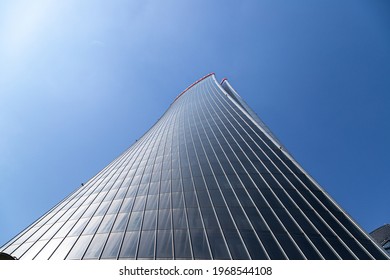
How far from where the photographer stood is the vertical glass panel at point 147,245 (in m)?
13.4

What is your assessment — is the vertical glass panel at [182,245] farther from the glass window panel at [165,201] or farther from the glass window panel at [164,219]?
the glass window panel at [165,201]

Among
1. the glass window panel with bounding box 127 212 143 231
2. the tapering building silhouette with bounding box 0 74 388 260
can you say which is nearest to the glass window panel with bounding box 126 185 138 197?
the tapering building silhouette with bounding box 0 74 388 260

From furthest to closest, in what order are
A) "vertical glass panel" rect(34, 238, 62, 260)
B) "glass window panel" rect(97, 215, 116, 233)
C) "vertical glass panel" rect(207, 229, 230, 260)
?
"glass window panel" rect(97, 215, 116, 233) → "vertical glass panel" rect(34, 238, 62, 260) → "vertical glass panel" rect(207, 229, 230, 260)

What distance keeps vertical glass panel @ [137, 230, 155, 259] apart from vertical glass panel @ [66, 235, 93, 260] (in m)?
4.48

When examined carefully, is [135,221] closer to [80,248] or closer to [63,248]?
[80,248]

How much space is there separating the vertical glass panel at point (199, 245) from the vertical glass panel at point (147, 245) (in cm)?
296

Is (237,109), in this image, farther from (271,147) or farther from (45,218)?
(45,218)

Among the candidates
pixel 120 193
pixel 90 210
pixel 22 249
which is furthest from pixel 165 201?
pixel 22 249

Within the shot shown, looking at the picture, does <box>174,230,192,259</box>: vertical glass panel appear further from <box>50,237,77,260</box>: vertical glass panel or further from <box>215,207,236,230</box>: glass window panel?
<box>50,237,77,260</box>: vertical glass panel

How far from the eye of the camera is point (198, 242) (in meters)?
13.8

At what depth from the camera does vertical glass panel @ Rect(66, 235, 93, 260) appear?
14.4 m

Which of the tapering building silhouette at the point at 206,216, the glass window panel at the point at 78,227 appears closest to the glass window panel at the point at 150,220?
the tapering building silhouette at the point at 206,216
